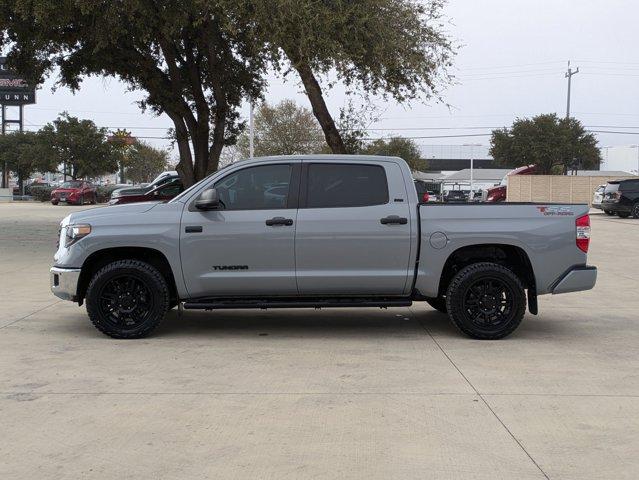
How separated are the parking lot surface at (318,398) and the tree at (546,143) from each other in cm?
6602

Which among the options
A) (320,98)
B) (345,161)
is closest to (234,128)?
(320,98)

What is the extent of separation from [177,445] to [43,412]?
50.4 inches

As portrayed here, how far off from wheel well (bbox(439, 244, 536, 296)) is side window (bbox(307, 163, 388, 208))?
1.05 m

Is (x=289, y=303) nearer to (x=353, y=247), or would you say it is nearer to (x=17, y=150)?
(x=353, y=247)

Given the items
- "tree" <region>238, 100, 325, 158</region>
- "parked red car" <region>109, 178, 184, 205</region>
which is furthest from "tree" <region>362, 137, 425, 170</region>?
"parked red car" <region>109, 178, 184, 205</region>

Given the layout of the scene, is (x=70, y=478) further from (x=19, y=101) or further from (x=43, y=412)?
(x=19, y=101)

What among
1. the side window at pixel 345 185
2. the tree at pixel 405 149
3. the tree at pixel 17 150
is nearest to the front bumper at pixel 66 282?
the side window at pixel 345 185

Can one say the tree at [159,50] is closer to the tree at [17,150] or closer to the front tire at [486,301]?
Answer: the front tire at [486,301]

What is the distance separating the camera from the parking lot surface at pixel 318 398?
4324mm

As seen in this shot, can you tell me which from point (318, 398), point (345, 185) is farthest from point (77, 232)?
point (318, 398)

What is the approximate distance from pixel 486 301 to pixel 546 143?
6817cm

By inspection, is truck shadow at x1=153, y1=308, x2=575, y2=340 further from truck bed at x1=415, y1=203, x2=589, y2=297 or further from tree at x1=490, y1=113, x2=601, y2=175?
tree at x1=490, y1=113, x2=601, y2=175

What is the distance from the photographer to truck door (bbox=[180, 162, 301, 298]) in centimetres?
744

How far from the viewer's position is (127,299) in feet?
24.9
